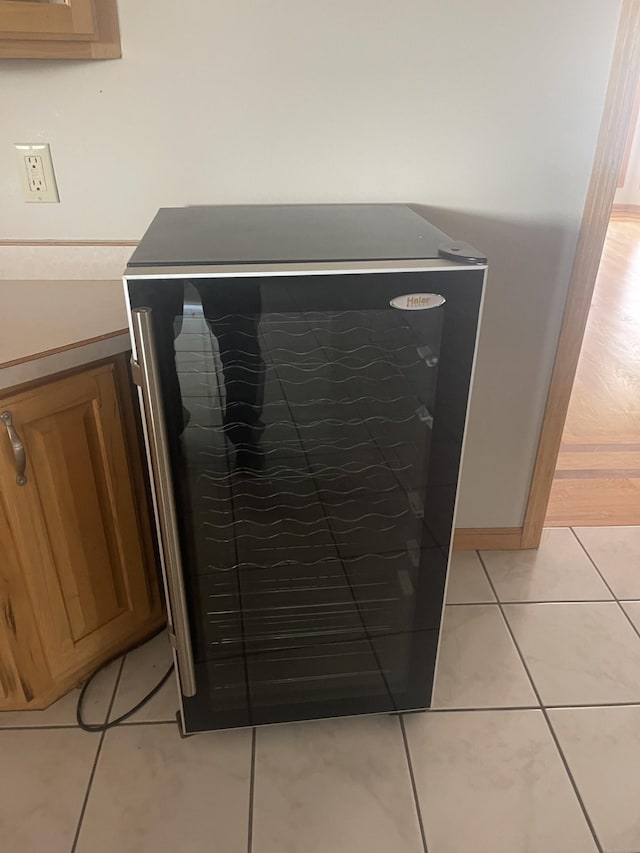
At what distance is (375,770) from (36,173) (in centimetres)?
149

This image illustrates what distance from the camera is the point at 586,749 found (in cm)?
145

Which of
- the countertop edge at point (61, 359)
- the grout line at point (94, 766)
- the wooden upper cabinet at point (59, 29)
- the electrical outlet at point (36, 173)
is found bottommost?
the grout line at point (94, 766)

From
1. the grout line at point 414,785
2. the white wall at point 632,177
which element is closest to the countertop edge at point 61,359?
the grout line at point 414,785

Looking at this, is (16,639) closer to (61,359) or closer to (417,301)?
(61,359)

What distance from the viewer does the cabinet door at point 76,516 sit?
1.25 metres

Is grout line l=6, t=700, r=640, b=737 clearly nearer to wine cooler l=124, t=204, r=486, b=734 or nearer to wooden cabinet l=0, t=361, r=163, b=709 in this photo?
wine cooler l=124, t=204, r=486, b=734

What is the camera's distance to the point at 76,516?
1380 mm

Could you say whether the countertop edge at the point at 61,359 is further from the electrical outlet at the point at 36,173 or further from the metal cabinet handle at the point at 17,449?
the electrical outlet at the point at 36,173

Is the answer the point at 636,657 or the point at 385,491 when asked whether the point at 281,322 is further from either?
the point at 636,657

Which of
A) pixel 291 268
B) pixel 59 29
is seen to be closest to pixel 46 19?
pixel 59 29

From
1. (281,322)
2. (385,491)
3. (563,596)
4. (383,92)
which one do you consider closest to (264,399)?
(281,322)

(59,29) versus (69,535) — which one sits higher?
(59,29)

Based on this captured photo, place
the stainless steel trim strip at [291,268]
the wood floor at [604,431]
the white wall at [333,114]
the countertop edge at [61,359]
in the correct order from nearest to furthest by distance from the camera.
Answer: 1. the stainless steel trim strip at [291,268]
2. the countertop edge at [61,359]
3. the white wall at [333,114]
4. the wood floor at [604,431]

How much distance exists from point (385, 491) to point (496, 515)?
87 centimetres
